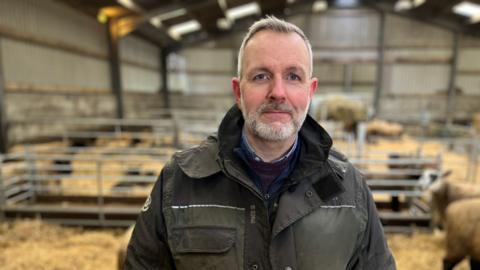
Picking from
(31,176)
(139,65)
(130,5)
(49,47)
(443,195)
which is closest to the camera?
(443,195)

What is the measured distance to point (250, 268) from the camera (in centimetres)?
124

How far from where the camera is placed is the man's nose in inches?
49.9

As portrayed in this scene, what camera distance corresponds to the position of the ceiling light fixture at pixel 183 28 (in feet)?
52.1

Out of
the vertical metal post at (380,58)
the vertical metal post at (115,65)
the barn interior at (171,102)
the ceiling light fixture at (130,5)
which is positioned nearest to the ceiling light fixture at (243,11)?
the barn interior at (171,102)

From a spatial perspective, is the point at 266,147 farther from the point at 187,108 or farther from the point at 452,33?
the point at 452,33

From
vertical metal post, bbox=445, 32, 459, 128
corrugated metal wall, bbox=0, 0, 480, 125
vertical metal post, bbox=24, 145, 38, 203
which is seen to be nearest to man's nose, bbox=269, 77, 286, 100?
vertical metal post, bbox=24, 145, 38, 203

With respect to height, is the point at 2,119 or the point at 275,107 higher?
the point at 275,107

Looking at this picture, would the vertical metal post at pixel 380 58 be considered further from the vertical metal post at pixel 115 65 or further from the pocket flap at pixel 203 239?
the pocket flap at pixel 203 239

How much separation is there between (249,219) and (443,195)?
443 centimetres

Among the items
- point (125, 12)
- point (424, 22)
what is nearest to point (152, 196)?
point (125, 12)

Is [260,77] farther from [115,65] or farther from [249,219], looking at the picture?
[115,65]

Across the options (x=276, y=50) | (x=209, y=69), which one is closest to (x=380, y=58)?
(x=209, y=69)

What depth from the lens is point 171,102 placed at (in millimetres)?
18500

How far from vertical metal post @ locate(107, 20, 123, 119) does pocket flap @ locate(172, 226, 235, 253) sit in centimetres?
1182
